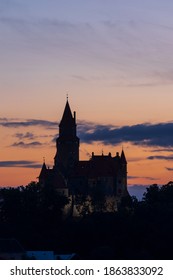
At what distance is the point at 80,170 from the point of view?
590 ft

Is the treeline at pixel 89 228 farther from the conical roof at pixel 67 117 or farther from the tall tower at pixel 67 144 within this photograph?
the conical roof at pixel 67 117

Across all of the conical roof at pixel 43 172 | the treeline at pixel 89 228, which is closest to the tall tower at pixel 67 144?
the conical roof at pixel 43 172

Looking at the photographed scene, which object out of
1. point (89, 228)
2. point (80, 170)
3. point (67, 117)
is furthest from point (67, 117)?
point (89, 228)

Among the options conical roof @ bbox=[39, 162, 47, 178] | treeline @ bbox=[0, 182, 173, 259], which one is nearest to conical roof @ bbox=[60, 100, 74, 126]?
conical roof @ bbox=[39, 162, 47, 178]

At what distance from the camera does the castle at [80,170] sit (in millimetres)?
171875

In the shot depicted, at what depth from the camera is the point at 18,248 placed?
95875 mm

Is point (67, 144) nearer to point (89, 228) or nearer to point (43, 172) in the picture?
point (43, 172)

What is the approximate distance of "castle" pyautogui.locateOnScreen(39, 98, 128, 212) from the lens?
172 meters

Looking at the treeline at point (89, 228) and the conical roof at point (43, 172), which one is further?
the conical roof at point (43, 172)

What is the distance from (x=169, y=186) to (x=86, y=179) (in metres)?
30.3

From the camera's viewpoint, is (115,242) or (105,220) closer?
(115,242)
